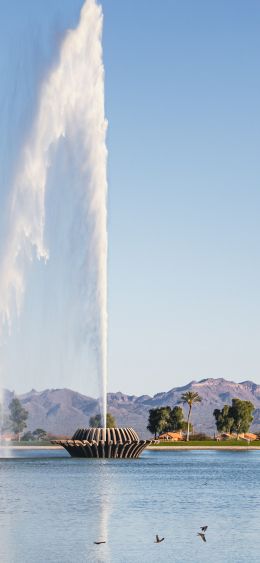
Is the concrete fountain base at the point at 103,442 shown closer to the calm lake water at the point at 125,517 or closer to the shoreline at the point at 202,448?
the calm lake water at the point at 125,517

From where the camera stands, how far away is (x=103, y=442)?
103812 millimetres

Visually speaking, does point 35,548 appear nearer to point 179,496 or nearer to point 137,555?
point 137,555

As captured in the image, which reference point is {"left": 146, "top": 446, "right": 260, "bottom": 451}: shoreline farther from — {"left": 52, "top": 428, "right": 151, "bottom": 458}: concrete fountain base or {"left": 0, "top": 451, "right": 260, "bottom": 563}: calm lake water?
{"left": 0, "top": 451, "right": 260, "bottom": 563}: calm lake water

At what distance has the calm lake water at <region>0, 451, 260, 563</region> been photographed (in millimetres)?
34719

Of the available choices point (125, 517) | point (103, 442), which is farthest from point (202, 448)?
point (125, 517)

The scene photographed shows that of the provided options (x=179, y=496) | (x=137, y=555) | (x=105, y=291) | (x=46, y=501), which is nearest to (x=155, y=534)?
(x=137, y=555)

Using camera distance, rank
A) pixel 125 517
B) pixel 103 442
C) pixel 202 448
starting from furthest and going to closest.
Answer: pixel 202 448 < pixel 103 442 < pixel 125 517

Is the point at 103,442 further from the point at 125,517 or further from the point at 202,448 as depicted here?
the point at 202,448

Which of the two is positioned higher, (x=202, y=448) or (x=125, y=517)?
(x=202, y=448)

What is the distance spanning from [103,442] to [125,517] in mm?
57132

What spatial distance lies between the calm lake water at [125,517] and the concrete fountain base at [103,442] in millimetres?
19871

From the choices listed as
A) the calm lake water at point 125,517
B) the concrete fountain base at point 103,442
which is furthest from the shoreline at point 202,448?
the calm lake water at point 125,517

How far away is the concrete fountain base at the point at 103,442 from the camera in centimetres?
10425

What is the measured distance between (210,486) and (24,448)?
4837 inches
